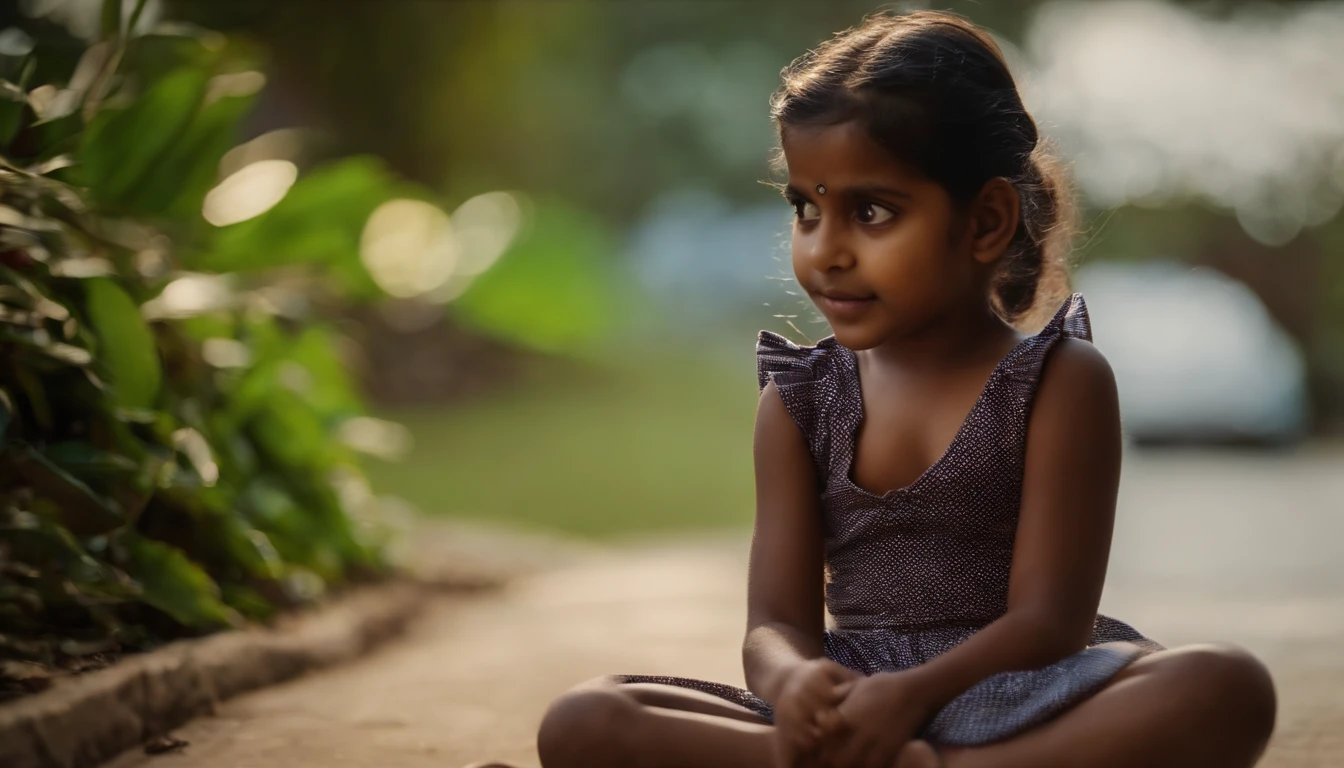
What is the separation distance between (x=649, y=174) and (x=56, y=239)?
51.1 ft

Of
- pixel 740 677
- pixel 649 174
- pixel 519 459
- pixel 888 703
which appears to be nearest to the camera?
pixel 888 703

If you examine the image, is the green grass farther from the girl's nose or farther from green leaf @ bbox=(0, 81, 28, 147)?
the girl's nose

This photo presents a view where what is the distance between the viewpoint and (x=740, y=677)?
2.56m

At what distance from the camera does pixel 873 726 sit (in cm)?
141

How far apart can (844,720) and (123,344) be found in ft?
5.32

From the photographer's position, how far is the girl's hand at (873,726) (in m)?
1.41

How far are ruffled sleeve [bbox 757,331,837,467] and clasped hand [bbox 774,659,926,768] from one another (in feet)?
1.36

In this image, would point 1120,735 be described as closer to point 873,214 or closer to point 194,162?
point 873,214

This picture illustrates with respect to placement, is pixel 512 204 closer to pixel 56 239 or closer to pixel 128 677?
pixel 56 239

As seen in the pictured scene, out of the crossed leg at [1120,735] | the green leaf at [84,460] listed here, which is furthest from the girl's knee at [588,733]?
the green leaf at [84,460]

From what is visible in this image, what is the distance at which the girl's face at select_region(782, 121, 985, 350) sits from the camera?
62.5 inches

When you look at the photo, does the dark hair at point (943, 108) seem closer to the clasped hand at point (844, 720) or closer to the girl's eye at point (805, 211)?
the girl's eye at point (805, 211)

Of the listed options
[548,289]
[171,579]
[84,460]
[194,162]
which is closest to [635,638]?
[171,579]

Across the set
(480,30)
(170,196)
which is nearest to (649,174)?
(480,30)
